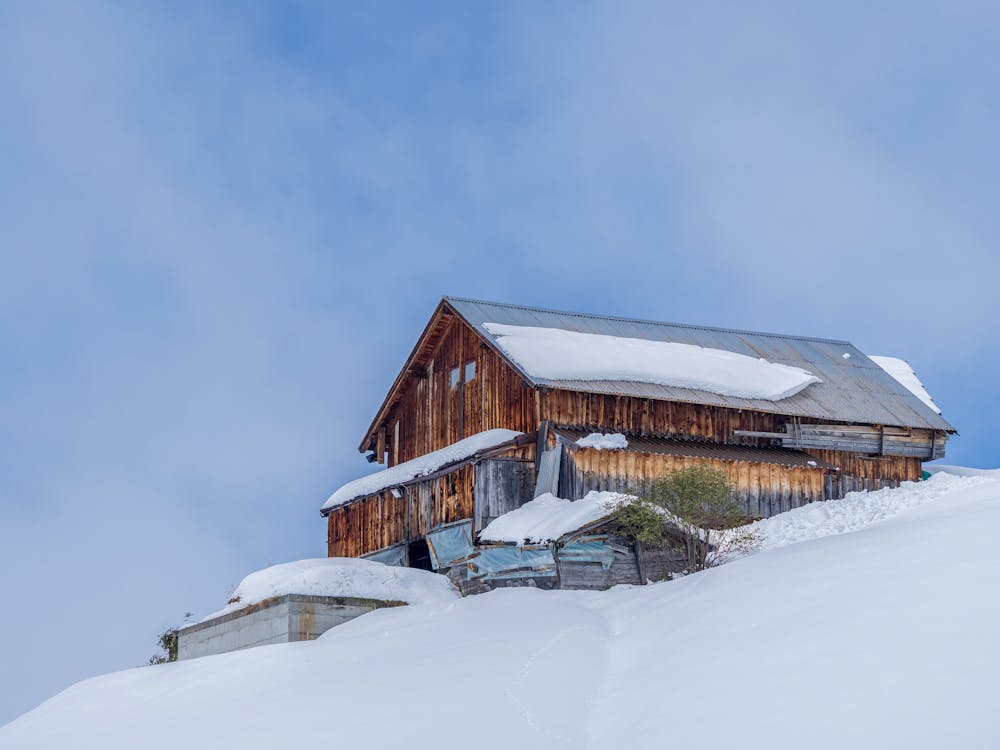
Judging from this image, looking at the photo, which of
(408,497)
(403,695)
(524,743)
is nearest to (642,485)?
(408,497)

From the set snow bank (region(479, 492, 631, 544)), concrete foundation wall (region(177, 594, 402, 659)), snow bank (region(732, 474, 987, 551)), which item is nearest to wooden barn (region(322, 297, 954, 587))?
snow bank (region(479, 492, 631, 544))

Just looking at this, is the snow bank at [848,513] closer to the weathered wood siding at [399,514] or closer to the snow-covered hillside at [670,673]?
the snow-covered hillside at [670,673]

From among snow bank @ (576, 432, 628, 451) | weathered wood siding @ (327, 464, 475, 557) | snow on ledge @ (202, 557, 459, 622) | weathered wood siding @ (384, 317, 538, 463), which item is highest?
weathered wood siding @ (384, 317, 538, 463)

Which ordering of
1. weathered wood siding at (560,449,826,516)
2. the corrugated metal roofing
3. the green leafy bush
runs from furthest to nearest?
the corrugated metal roofing
weathered wood siding at (560,449,826,516)
the green leafy bush

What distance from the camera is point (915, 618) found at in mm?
11078

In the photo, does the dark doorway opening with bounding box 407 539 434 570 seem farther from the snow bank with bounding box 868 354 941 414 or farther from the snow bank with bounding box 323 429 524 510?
the snow bank with bounding box 868 354 941 414

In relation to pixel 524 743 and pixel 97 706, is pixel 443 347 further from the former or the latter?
pixel 524 743

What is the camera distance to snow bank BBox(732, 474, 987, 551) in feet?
75.9

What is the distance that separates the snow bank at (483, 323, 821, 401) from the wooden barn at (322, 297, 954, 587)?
64mm

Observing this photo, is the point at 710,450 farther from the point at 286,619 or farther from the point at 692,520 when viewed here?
the point at 286,619

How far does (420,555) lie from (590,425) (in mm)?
6632

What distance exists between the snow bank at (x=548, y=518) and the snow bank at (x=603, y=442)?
159 cm

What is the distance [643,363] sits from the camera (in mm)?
30609

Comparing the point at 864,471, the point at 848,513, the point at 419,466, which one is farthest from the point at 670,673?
the point at 864,471
